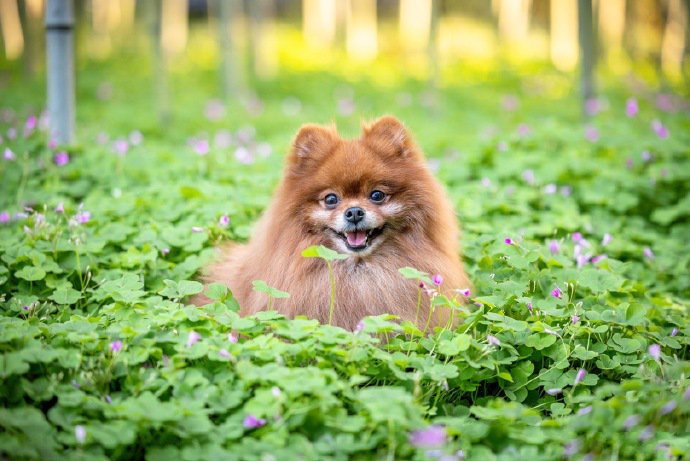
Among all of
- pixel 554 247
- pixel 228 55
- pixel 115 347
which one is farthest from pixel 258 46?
pixel 115 347

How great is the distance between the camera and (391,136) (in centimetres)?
441

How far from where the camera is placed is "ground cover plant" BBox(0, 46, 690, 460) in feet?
9.94

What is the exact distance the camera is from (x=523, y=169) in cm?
690

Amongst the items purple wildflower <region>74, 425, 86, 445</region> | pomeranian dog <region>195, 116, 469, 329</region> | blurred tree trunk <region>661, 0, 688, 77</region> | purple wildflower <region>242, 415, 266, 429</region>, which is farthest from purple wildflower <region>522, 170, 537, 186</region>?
blurred tree trunk <region>661, 0, 688, 77</region>

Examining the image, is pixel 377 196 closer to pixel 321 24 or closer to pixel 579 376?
pixel 579 376

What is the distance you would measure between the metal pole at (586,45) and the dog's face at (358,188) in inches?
255

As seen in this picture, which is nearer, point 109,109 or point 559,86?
point 109,109

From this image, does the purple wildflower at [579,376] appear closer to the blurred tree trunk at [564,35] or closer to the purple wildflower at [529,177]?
the purple wildflower at [529,177]

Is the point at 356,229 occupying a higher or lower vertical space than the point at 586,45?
lower

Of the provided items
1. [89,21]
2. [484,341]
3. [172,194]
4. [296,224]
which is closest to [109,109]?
[172,194]

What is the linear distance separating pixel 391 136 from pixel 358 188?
1.42ft

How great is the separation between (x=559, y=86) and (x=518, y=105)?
8.55ft

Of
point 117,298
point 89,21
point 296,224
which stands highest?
point 89,21

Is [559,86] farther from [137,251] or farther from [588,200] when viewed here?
[137,251]
